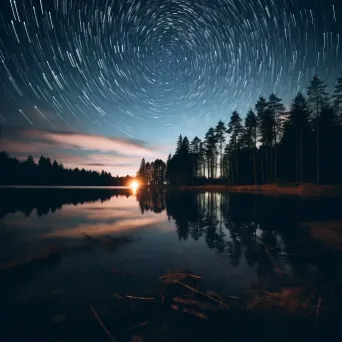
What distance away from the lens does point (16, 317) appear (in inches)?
208

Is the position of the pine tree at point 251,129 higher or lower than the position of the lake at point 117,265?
higher

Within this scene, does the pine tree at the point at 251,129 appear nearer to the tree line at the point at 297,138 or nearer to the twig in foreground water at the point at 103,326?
the tree line at the point at 297,138

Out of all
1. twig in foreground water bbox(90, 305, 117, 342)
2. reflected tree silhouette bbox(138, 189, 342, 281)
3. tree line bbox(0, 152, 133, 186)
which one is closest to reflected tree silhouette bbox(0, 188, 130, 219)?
reflected tree silhouette bbox(138, 189, 342, 281)

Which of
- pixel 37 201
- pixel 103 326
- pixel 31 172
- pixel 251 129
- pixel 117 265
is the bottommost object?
pixel 117 265

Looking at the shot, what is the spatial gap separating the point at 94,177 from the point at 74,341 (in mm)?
180334

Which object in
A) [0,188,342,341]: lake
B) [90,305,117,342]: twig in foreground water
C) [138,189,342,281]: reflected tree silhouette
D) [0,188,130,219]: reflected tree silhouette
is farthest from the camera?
[0,188,130,219]: reflected tree silhouette

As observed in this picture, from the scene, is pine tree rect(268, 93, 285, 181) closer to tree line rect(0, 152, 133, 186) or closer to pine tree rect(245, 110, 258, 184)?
pine tree rect(245, 110, 258, 184)

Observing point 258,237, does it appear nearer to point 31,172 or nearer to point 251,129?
point 251,129

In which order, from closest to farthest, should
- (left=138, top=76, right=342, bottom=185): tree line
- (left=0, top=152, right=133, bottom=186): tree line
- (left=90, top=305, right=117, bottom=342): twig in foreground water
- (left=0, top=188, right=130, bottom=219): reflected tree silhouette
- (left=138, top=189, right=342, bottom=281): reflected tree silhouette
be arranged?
(left=90, top=305, right=117, bottom=342): twig in foreground water
(left=138, top=189, right=342, bottom=281): reflected tree silhouette
(left=0, top=188, right=130, bottom=219): reflected tree silhouette
(left=138, top=76, right=342, bottom=185): tree line
(left=0, top=152, right=133, bottom=186): tree line

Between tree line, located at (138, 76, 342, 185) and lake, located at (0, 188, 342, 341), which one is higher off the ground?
tree line, located at (138, 76, 342, 185)

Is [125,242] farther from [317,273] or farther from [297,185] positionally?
[297,185]

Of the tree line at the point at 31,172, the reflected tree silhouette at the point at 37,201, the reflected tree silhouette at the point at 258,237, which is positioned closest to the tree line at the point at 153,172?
the tree line at the point at 31,172

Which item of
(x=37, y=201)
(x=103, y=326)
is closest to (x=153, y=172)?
(x=37, y=201)

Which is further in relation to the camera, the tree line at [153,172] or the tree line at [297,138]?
the tree line at [153,172]
